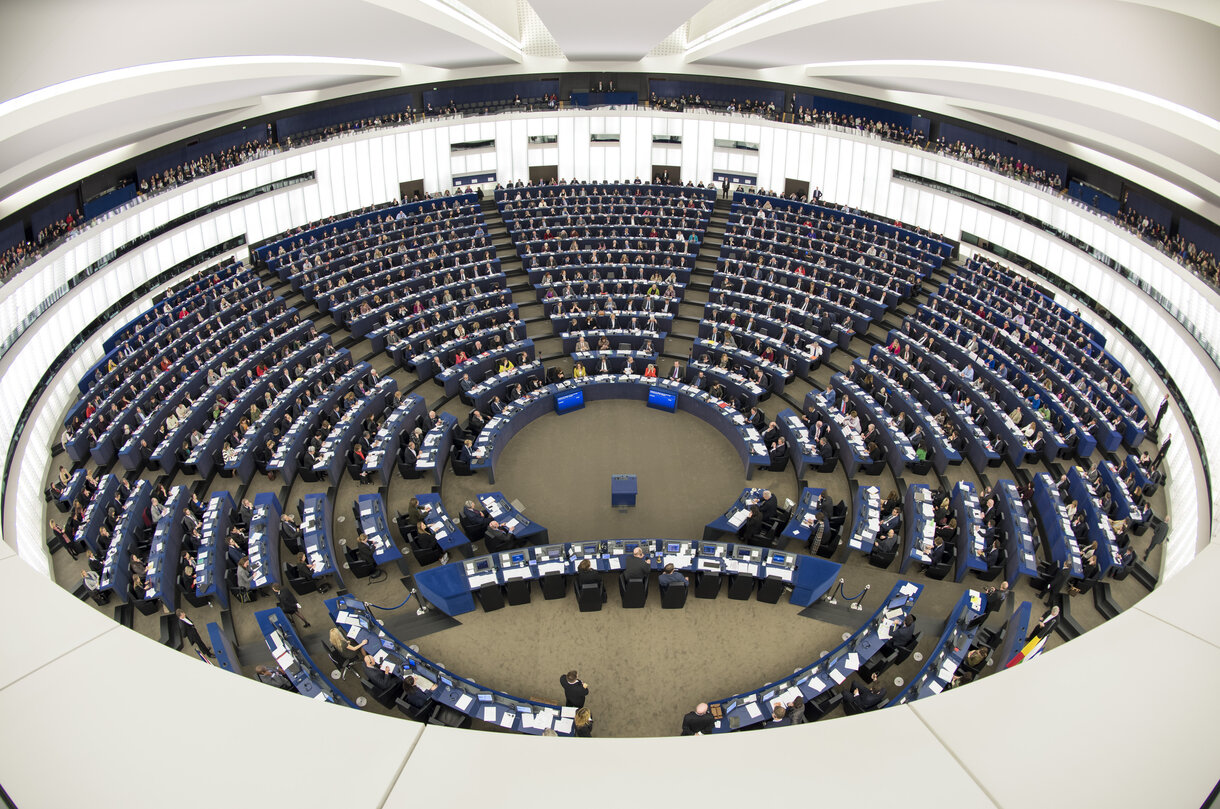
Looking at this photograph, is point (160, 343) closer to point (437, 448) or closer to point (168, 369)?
Result: point (168, 369)

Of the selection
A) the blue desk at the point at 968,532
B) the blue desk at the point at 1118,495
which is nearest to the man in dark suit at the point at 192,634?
the blue desk at the point at 968,532

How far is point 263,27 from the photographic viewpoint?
14789 mm

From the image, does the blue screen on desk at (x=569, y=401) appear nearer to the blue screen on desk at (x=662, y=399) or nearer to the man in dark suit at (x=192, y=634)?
the blue screen on desk at (x=662, y=399)

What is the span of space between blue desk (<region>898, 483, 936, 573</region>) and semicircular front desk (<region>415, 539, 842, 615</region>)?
183 cm

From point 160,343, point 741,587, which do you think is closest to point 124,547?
point 160,343

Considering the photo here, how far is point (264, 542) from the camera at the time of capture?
13984mm

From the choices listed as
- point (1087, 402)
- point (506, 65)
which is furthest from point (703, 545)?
point (506, 65)

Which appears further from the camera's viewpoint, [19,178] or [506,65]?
[506,65]

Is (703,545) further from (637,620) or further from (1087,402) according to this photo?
(1087,402)

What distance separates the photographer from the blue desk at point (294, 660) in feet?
37.2

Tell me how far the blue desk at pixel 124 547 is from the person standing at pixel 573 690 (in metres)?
8.49

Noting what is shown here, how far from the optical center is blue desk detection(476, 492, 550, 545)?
14.8 metres

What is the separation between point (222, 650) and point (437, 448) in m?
6.43

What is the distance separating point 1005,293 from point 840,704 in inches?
640
